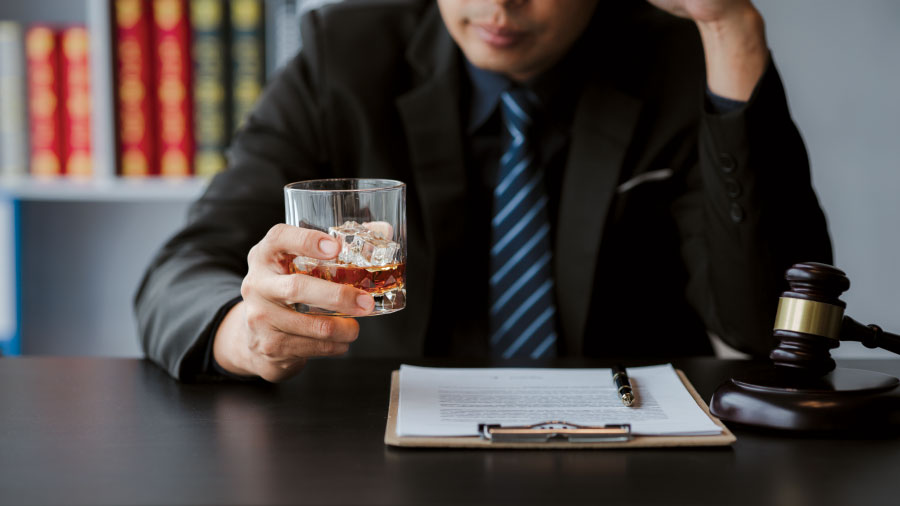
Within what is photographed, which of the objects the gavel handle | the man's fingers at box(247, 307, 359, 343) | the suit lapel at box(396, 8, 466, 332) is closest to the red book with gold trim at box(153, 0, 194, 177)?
the suit lapel at box(396, 8, 466, 332)

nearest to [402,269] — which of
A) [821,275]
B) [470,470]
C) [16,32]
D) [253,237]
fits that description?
[470,470]

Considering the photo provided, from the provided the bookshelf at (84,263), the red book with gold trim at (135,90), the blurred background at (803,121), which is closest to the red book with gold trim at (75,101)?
the blurred background at (803,121)

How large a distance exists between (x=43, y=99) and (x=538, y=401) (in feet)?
6.40

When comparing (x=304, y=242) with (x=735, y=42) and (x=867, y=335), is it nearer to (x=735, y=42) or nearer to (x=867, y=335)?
(x=867, y=335)

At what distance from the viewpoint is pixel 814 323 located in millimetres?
818

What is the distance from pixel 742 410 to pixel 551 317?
62cm

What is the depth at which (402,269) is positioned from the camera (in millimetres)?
892

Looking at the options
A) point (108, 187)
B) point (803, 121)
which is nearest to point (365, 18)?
point (108, 187)

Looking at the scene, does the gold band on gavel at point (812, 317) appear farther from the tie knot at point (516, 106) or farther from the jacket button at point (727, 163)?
the tie knot at point (516, 106)

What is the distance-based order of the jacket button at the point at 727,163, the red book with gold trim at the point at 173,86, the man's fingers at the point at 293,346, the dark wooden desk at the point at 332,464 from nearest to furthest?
the dark wooden desk at the point at 332,464
the man's fingers at the point at 293,346
the jacket button at the point at 727,163
the red book with gold trim at the point at 173,86

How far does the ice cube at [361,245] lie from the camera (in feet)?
2.75

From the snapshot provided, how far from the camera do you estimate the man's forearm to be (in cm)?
119

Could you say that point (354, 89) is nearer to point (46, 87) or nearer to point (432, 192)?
point (432, 192)

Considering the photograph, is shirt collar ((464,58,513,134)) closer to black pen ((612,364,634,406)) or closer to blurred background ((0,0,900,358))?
black pen ((612,364,634,406))
